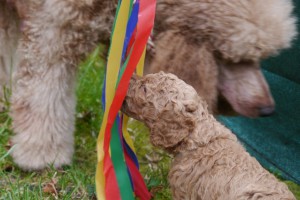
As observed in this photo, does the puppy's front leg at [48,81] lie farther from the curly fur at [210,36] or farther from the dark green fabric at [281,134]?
the dark green fabric at [281,134]

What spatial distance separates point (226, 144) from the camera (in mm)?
2094

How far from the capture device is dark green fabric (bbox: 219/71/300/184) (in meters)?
Answer: 3.25

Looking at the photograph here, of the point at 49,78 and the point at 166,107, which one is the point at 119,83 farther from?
the point at 49,78

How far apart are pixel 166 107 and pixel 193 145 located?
5.9 inches

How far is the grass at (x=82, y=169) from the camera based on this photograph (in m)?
2.63

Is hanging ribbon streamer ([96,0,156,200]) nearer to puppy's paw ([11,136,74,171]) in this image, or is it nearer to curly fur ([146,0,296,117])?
curly fur ([146,0,296,117])

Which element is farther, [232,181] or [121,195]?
[121,195]

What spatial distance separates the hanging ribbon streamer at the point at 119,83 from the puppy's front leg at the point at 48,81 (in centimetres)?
36

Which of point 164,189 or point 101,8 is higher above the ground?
point 101,8

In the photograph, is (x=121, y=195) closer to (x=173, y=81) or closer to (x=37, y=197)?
(x=37, y=197)

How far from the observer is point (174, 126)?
6.83ft

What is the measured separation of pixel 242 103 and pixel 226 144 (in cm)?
62

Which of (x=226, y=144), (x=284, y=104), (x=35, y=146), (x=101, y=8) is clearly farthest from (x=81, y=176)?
(x=284, y=104)

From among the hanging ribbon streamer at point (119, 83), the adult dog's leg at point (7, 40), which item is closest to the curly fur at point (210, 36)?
the hanging ribbon streamer at point (119, 83)
